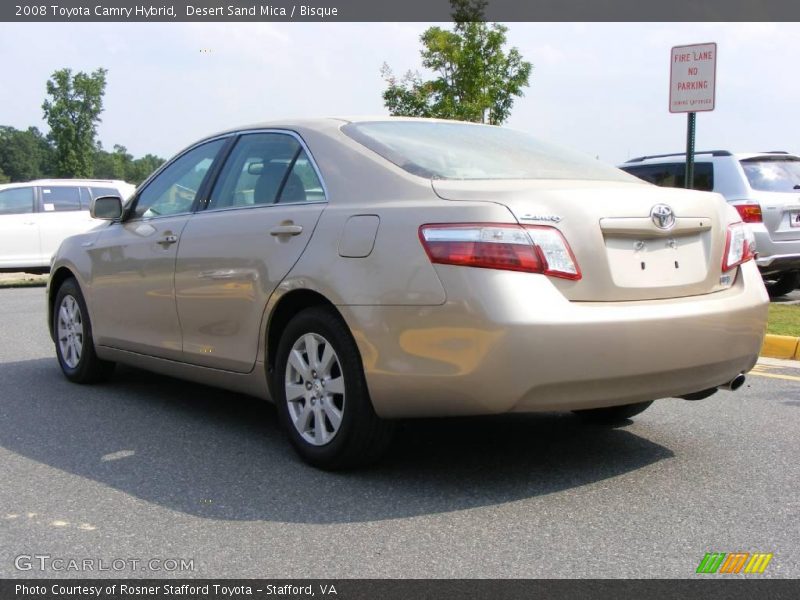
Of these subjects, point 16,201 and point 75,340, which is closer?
point 75,340

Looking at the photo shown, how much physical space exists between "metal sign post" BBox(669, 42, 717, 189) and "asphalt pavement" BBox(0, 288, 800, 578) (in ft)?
13.9

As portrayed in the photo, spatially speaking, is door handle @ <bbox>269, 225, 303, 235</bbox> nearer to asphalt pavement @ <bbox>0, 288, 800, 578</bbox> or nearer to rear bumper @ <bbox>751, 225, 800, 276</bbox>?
asphalt pavement @ <bbox>0, 288, 800, 578</bbox>

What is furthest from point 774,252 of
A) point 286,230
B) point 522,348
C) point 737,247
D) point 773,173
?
point 522,348

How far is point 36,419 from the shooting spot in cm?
549

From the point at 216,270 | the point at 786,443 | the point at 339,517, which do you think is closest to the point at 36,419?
the point at 216,270

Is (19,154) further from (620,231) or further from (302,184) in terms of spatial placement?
(620,231)

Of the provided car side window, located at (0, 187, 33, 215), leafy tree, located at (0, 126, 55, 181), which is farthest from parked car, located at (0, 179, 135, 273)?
leafy tree, located at (0, 126, 55, 181)

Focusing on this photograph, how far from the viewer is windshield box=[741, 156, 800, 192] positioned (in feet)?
36.6

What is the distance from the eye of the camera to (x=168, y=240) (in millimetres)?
5414

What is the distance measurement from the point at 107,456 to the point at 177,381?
2.08m

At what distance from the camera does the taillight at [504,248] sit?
373cm
